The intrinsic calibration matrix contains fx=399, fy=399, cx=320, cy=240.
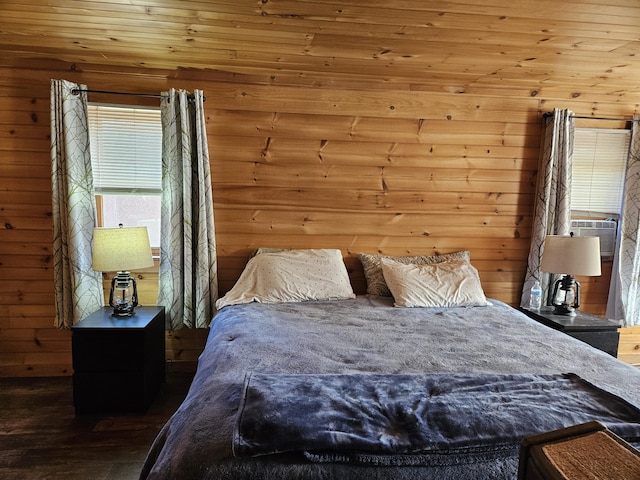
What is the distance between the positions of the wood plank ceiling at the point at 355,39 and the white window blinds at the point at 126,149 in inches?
12.9

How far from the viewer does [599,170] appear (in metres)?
3.17

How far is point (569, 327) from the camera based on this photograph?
2400mm

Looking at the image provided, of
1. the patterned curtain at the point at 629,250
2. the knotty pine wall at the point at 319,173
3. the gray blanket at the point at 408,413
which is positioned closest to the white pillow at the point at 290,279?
the knotty pine wall at the point at 319,173

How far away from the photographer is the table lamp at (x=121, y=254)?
2266 mm

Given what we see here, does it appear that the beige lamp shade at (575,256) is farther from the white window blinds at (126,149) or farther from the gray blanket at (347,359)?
the white window blinds at (126,149)

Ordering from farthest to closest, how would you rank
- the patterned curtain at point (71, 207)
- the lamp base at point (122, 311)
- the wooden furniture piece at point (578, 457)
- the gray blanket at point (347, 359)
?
the patterned curtain at point (71, 207)
the lamp base at point (122, 311)
the gray blanket at point (347, 359)
the wooden furniture piece at point (578, 457)

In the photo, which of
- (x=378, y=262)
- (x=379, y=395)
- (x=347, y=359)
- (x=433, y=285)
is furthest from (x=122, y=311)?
(x=433, y=285)

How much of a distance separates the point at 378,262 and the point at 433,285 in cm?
44

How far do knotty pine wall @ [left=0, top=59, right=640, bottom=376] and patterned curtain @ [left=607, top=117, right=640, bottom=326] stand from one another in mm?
392

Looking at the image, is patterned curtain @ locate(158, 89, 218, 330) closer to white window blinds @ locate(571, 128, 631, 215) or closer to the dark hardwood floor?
the dark hardwood floor

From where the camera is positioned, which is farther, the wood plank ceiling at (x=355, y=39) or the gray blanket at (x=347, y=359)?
the wood plank ceiling at (x=355, y=39)

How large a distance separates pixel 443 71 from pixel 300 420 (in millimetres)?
2505

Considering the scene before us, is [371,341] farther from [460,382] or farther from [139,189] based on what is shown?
[139,189]

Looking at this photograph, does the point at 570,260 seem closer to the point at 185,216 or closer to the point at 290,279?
the point at 290,279
